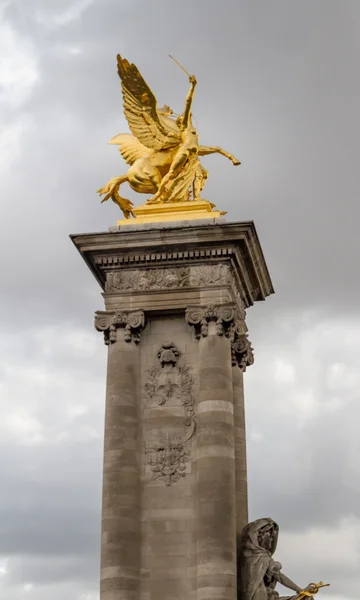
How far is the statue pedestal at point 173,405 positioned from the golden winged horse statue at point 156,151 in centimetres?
148

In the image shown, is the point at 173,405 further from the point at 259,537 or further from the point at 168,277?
the point at 259,537

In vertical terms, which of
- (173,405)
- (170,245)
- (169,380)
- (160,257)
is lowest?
(173,405)

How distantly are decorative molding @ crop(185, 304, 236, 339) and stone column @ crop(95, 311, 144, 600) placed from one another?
1222 millimetres

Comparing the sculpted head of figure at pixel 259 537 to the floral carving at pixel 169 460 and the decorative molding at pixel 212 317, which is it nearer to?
the floral carving at pixel 169 460

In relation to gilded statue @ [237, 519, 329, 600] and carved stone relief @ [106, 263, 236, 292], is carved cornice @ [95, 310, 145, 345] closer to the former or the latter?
carved stone relief @ [106, 263, 236, 292]

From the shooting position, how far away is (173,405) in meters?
28.4

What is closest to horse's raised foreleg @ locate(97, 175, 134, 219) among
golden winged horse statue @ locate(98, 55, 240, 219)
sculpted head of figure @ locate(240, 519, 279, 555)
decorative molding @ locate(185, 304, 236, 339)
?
golden winged horse statue @ locate(98, 55, 240, 219)

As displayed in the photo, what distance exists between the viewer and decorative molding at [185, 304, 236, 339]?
2841cm

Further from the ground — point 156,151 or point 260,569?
point 156,151

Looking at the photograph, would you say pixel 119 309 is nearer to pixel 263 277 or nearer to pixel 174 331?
pixel 174 331

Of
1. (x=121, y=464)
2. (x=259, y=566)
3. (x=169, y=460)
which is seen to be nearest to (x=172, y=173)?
(x=169, y=460)

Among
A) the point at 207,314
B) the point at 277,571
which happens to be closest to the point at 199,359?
the point at 207,314

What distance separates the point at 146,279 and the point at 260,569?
282 inches

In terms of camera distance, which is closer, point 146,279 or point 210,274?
point 210,274
